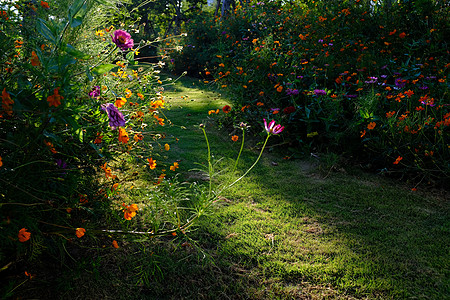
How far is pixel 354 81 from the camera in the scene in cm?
400

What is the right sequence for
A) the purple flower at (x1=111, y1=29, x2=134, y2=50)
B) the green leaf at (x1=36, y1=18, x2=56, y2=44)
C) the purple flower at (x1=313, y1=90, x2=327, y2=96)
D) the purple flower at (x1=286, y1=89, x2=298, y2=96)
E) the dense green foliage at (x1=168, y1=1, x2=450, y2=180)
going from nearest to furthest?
the green leaf at (x1=36, y1=18, x2=56, y2=44), the purple flower at (x1=111, y1=29, x2=134, y2=50), the dense green foliage at (x1=168, y1=1, x2=450, y2=180), the purple flower at (x1=313, y1=90, x2=327, y2=96), the purple flower at (x1=286, y1=89, x2=298, y2=96)

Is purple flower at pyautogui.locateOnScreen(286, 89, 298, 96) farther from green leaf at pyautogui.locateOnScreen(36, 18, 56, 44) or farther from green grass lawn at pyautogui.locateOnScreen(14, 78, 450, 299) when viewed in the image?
green leaf at pyautogui.locateOnScreen(36, 18, 56, 44)

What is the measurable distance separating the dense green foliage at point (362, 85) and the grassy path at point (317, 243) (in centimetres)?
38

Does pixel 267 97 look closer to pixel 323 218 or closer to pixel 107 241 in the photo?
pixel 323 218

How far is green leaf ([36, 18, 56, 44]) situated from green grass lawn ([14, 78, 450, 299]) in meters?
0.91

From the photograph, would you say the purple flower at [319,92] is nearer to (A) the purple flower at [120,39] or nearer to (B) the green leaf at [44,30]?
(A) the purple flower at [120,39]

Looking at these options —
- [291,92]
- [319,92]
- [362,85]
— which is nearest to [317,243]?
[319,92]

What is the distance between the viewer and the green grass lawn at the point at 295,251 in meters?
1.53

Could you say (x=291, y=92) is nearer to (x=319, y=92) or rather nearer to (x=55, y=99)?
(x=319, y=92)

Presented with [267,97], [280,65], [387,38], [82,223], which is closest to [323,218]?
[82,223]

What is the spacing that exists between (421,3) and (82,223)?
19.1 feet

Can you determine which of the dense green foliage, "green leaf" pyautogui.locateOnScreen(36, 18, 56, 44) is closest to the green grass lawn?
the dense green foliage

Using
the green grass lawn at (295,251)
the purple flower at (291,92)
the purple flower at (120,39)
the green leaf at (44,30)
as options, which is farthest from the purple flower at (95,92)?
the purple flower at (291,92)

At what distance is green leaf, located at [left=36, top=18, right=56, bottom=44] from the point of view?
3.48 feet
